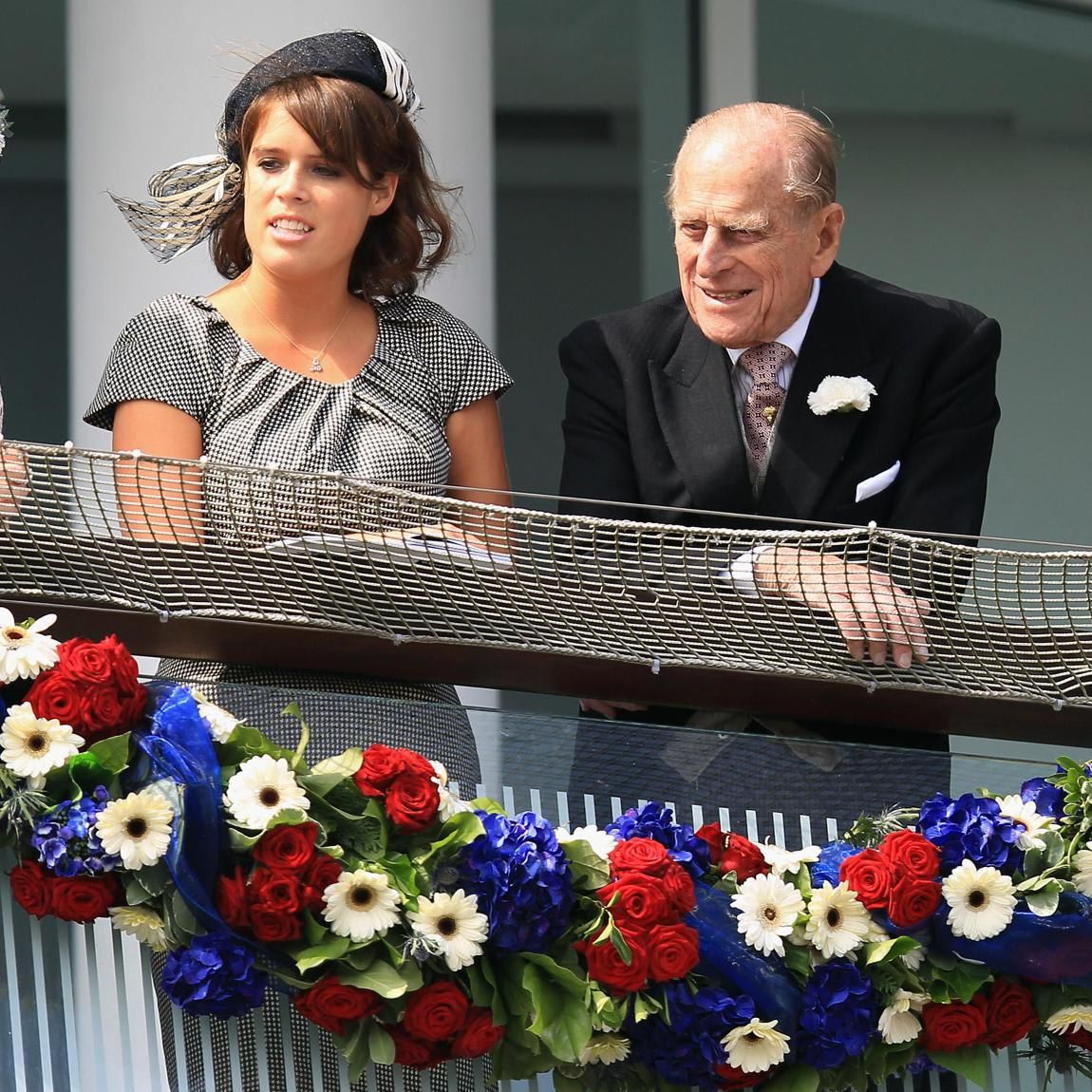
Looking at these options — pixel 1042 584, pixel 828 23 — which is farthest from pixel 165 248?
pixel 828 23

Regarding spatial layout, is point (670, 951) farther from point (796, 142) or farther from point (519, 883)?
point (796, 142)

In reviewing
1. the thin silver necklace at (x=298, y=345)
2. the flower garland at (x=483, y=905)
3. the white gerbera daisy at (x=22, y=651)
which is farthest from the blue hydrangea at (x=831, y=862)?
the thin silver necklace at (x=298, y=345)

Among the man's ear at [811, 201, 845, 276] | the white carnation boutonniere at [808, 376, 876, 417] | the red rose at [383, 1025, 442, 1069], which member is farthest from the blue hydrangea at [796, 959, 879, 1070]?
the man's ear at [811, 201, 845, 276]

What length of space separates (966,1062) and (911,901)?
0.74 ft

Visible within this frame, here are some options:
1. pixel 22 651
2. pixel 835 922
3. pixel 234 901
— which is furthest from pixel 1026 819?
pixel 22 651

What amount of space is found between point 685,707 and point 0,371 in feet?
12.9

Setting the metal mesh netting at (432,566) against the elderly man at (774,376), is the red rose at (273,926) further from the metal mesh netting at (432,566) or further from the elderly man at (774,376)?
the elderly man at (774,376)

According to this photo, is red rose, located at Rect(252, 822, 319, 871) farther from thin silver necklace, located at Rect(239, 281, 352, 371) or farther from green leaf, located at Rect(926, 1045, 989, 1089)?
thin silver necklace, located at Rect(239, 281, 352, 371)

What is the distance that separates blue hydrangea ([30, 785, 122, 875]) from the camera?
2441mm

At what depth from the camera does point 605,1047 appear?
8.37ft

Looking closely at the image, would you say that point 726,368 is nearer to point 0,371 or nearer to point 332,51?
point 332,51

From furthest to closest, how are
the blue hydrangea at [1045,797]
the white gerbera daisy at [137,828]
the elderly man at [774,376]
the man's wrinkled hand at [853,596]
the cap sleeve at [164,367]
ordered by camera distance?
the elderly man at [774,376]
the cap sleeve at [164,367]
the blue hydrangea at [1045,797]
the man's wrinkled hand at [853,596]
the white gerbera daisy at [137,828]

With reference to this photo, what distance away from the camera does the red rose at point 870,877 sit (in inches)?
104

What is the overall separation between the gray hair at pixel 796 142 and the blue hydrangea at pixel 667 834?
1.02 metres
